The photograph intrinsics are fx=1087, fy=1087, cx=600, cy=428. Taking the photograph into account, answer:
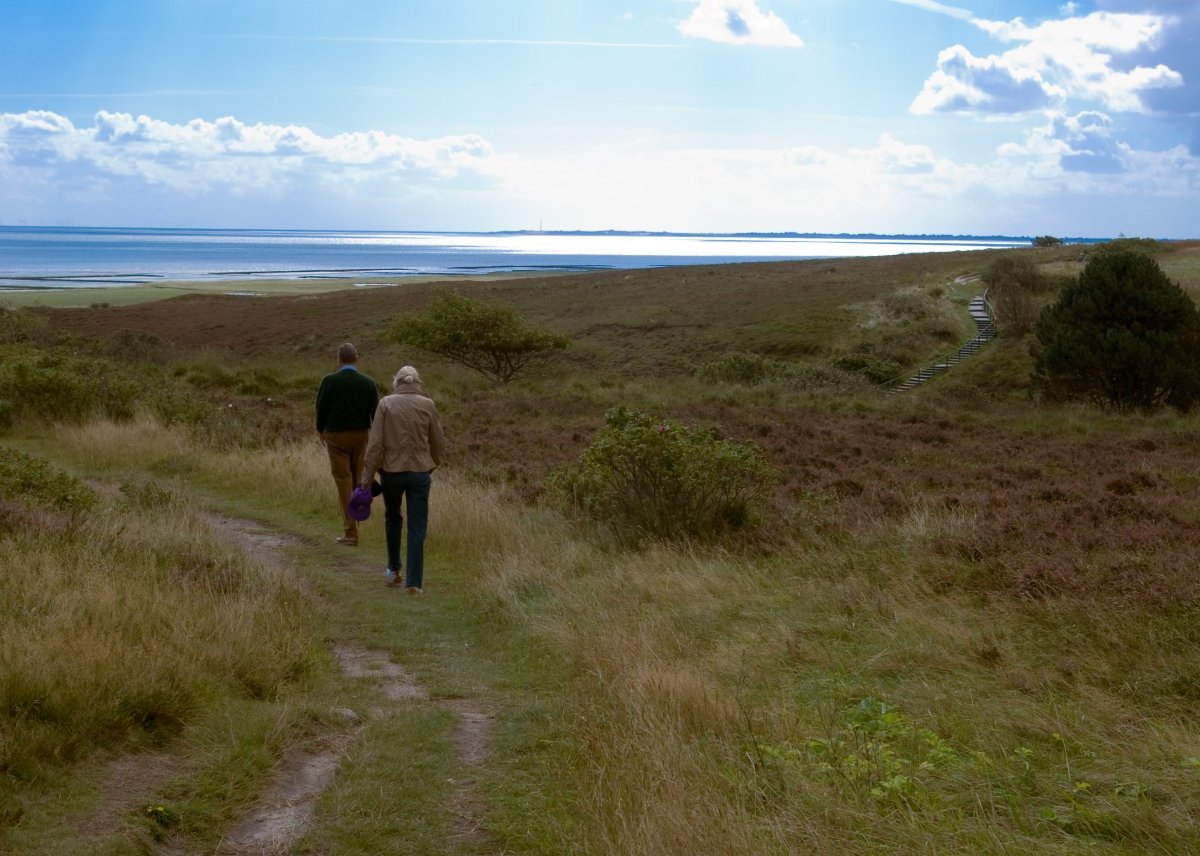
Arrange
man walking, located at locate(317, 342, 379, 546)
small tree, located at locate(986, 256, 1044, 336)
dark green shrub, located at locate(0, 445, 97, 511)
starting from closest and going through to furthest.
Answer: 1. dark green shrub, located at locate(0, 445, 97, 511)
2. man walking, located at locate(317, 342, 379, 546)
3. small tree, located at locate(986, 256, 1044, 336)

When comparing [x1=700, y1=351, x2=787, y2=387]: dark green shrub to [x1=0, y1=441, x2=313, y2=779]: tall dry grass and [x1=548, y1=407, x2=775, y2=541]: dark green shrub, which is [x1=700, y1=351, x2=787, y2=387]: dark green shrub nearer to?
[x1=548, y1=407, x2=775, y2=541]: dark green shrub

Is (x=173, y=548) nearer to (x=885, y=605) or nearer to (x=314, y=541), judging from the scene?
(x=314, y=541)

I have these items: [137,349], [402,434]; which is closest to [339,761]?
A: [402,434]

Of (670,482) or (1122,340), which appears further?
(1122,340)

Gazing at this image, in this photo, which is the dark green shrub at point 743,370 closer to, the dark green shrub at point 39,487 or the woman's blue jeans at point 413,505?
the dark green shrub at point 39,487

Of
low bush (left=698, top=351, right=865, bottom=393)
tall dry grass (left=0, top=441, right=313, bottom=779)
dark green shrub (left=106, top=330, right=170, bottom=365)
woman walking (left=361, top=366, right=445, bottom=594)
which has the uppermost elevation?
woman walking (left=361, top=366, right=445, bottom=594)

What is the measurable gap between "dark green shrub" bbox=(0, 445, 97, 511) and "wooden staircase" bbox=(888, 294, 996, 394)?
3479 cm

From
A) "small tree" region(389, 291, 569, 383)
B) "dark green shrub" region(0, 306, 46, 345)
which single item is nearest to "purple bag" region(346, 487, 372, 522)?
"small tree" region(389, 291, 569, 383)

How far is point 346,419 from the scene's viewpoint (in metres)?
11.5

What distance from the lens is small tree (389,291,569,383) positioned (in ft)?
142

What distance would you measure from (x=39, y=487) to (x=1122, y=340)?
31.7m

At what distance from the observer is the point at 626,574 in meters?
9.32

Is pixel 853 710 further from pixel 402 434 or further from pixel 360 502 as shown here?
pixel 360 502

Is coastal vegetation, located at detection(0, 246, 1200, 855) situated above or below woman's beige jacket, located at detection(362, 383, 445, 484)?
below
